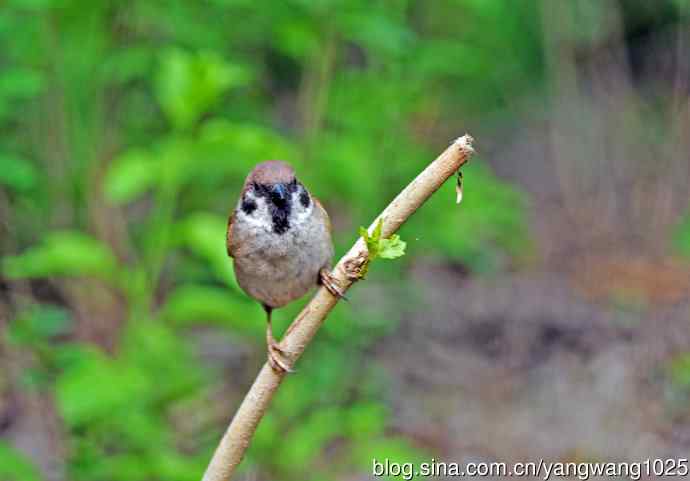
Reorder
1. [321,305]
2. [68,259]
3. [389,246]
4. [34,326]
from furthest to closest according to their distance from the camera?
[34,326] → [68,259] → [321,305] → [389,246]

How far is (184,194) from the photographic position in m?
5.09

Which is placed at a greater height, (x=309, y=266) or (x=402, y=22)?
(x=402, y=22)

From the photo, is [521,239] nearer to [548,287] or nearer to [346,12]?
[548,287]

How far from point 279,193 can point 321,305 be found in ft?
1.47

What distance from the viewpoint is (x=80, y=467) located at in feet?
11.5

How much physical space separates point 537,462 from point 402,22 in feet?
6.72

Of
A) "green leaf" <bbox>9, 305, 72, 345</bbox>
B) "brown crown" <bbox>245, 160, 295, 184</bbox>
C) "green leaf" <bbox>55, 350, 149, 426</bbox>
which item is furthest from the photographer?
"green leaf" <bbox>9, 305, 72, 345</bbox>

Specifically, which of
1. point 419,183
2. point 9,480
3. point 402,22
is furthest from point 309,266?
point 402,22

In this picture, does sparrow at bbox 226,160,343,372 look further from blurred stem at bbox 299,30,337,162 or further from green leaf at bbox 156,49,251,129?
blurred stem at bbox 299,30,337,162

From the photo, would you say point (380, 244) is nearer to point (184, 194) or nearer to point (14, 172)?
point (14, 172)

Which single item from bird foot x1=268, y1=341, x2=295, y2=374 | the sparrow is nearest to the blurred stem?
the sparrow

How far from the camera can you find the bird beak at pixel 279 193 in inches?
87.4

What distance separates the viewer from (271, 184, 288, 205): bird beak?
7.28ft

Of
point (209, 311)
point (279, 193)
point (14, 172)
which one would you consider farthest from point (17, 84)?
point (279, 193)
